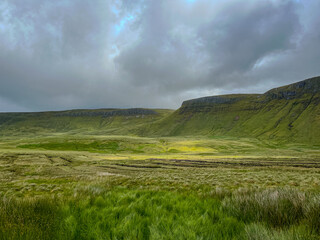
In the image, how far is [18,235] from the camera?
241cm

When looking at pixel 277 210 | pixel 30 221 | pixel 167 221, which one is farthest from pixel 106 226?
pixel 277 210

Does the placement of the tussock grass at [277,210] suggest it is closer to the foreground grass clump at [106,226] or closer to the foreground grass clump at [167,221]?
the foreground grass clump at [167,221]

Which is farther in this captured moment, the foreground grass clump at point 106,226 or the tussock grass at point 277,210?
the tussock grass at point 277,210

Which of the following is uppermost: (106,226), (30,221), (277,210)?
(30,221)

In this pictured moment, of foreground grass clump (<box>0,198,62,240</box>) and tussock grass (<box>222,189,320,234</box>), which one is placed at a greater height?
foreground grass clump (<box>0,198,62,240</box>)

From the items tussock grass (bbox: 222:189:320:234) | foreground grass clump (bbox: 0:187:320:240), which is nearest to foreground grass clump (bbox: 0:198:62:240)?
foreground grass clump (bbox: 0:187:320:240)

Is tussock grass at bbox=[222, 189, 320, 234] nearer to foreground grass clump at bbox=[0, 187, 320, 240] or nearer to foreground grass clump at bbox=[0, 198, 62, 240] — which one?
foreground grass clump at bbox=[0, 187, 320, 240]

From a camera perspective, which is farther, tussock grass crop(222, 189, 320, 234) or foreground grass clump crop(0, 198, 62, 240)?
tussock grass crop(222, 189, 320, 234)

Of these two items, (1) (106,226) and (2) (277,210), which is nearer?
(1) (106,226)

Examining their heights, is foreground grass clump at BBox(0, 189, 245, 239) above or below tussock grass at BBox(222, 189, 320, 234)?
above

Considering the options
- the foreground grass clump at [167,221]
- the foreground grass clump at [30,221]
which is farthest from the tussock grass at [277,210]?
the foreground grass clump at [30,221]

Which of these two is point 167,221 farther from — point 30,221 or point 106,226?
point 30,221

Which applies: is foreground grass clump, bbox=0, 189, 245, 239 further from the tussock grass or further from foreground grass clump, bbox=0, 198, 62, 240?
the tussock grass

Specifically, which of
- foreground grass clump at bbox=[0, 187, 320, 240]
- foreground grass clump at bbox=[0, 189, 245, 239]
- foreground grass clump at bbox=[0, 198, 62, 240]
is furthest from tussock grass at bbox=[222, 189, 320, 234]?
foreground grass clump at bbox=[0, 198, 62, 240]
